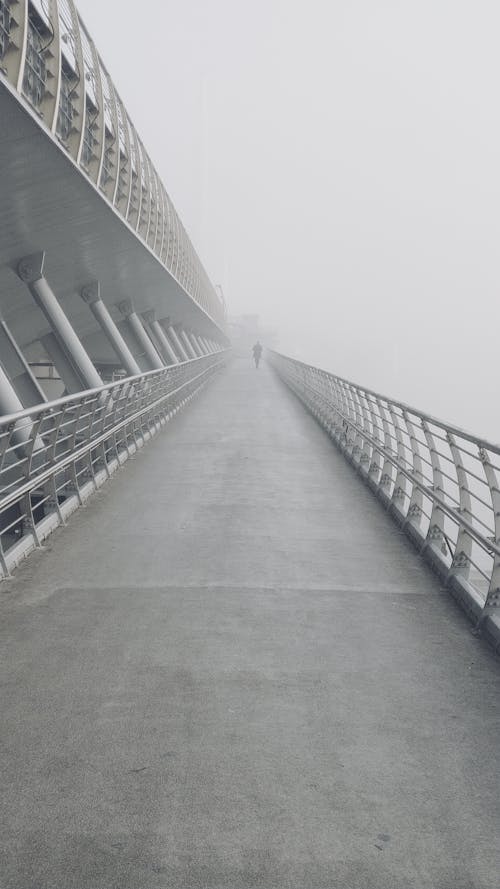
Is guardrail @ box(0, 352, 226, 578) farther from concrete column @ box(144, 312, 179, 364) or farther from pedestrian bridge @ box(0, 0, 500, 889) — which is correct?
concrete column @ box(144, 312, 179, 364)

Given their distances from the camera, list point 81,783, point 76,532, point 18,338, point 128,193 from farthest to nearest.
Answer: point 18,338
point 128,193
point 76,532
point 81,783

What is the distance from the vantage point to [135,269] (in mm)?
29766

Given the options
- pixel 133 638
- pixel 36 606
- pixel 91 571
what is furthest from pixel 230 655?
pixel 91 571

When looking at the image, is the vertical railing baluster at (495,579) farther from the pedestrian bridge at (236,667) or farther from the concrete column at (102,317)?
the concrete column at (102,317)

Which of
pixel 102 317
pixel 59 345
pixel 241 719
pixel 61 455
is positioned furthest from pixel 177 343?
pixel 241 719

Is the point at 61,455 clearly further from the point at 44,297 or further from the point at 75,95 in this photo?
the point at 44,297

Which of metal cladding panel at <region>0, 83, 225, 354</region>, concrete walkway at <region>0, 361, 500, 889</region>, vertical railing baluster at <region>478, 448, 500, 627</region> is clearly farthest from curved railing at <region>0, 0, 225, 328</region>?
vertical railing baluster at <region>478, 448, 500, 627</region>

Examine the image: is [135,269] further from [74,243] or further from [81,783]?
[81,783]

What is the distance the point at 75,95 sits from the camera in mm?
16969

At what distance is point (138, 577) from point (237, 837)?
4.14m

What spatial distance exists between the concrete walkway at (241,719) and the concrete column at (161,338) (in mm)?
35307

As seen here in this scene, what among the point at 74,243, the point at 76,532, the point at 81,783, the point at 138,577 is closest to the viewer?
the point at 81,783

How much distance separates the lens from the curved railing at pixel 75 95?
12180 millimetres

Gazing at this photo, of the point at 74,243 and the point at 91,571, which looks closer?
the point at 91,571
